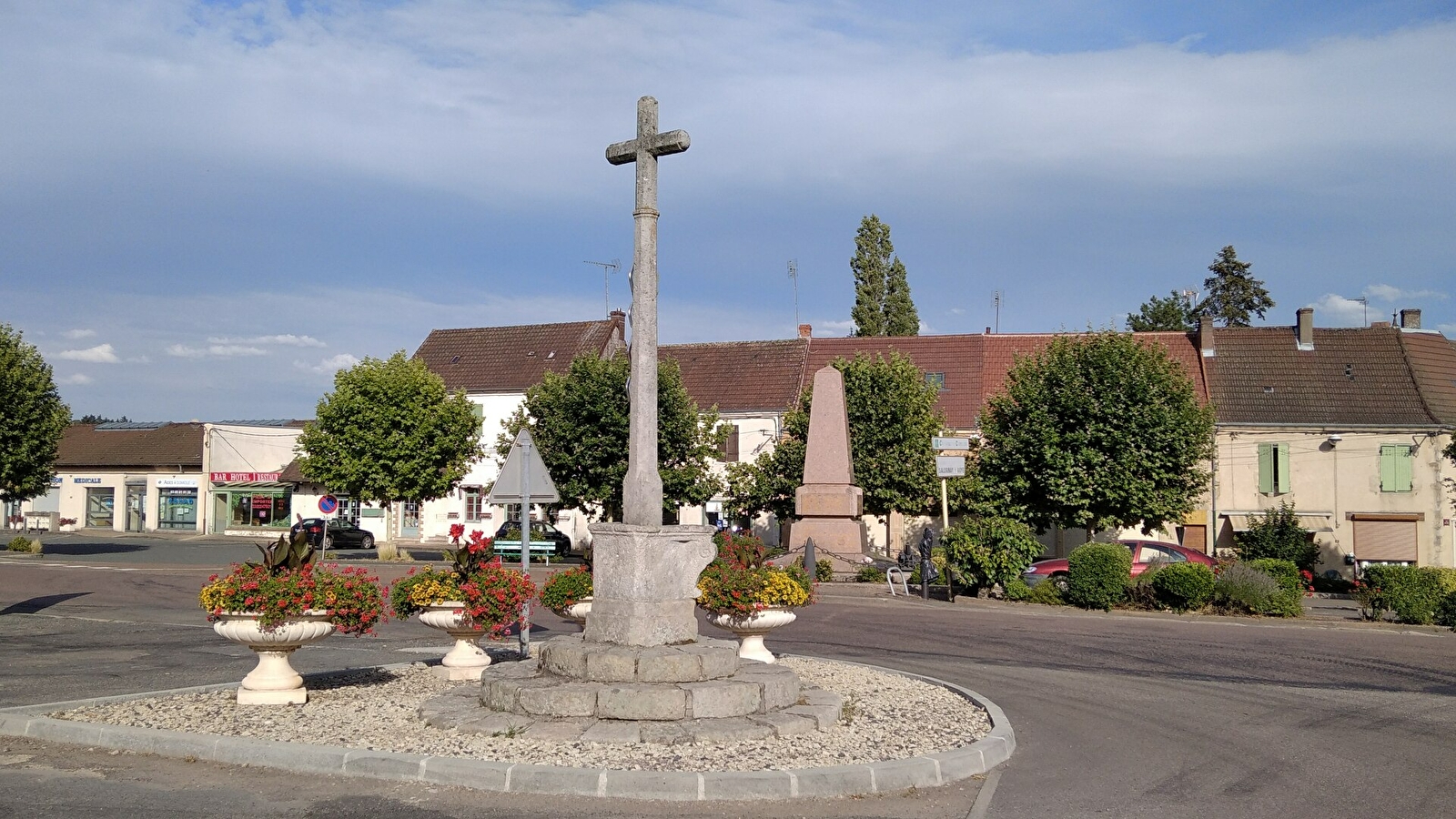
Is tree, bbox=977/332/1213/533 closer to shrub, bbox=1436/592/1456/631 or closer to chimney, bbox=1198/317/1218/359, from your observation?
chimney, bbox=1198/317/1218/359

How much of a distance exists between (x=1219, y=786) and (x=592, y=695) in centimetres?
432

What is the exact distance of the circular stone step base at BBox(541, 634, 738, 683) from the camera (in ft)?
28.7

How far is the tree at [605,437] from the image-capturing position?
124 ft

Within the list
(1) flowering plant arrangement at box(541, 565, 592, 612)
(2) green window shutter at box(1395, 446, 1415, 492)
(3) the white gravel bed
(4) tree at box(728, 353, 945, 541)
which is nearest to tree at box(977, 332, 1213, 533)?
(4) tree at box(728, 353, 945, 541)

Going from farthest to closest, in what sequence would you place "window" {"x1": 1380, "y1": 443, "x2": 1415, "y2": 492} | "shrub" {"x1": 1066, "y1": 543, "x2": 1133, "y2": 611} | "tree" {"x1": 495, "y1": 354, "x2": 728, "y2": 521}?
"window" {"x1": 1380, "y1": 443, "x2": 1415, "y2": 492}
"tree" {"x1": 495, "y1": 354, "x2": 728, "y2": 521}
"shrub" {"x1": 1066, "y1": 543, "x2": 1133, "y2": 611}

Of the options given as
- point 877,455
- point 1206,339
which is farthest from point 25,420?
point 1206,339

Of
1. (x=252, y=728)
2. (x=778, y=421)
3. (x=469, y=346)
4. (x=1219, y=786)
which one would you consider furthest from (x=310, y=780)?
(x=469, y=346)

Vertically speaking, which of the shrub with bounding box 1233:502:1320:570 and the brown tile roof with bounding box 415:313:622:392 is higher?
the brown tile roof with bounding box 415:313:622:392

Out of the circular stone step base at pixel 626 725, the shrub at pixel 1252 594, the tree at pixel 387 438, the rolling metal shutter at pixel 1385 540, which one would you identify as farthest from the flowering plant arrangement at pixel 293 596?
the rolling metal shutter at pixel 1385 540

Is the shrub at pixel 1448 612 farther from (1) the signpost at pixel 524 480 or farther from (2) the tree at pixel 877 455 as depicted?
(2) the tree at pixel 877 455

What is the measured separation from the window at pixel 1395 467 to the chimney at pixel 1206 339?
6.97 metres

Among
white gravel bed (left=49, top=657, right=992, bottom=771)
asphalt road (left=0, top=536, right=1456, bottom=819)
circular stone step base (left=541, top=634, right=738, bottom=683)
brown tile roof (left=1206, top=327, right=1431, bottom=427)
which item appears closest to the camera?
asphalt road (left=0, top=536, right=1456, bottom=819)

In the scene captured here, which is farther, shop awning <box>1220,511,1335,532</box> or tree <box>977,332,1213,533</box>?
shop awning <box>1220,511,1335,532</box>

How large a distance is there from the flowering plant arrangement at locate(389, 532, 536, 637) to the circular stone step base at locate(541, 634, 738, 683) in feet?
4.85
